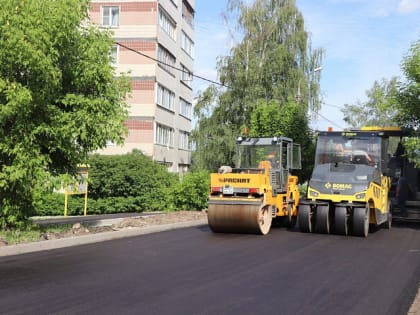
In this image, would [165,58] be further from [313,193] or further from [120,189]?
[313,193]

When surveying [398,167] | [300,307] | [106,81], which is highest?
[106,81]

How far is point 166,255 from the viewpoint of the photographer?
10680mm

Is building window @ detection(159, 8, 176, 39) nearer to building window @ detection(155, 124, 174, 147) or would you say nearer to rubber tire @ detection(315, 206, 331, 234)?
building window @ detection(155, 124, 174, 147)

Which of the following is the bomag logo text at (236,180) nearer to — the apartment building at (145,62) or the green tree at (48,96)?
the green tree at (48,96)

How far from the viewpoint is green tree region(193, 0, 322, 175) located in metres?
36.0

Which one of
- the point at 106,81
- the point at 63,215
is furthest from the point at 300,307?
the point at 63,215

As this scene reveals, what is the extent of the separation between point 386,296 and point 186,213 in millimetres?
12520

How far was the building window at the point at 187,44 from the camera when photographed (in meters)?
44.3

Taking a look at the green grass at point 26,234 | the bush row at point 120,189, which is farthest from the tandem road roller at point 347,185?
the bush row at point 120,189

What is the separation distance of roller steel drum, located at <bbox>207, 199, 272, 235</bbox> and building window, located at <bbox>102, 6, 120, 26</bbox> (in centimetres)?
2495

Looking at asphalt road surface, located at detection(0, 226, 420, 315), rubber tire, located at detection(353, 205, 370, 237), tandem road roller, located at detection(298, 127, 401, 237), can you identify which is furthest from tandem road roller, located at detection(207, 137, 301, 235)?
rubber tire, located at detection(353, 205, 370, 237)

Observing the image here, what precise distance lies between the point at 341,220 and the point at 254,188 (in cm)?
257

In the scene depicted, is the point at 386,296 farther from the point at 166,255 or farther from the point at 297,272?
the point at 166,255

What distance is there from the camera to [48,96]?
447 inches
